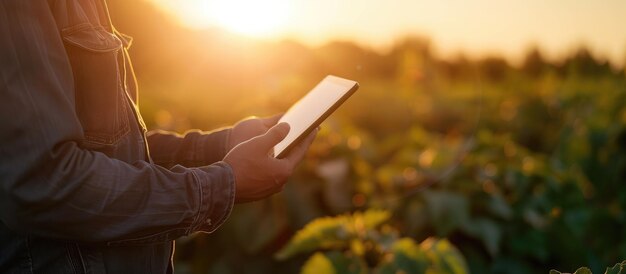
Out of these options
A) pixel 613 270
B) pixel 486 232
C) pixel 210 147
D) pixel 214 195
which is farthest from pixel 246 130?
pixel 486 232

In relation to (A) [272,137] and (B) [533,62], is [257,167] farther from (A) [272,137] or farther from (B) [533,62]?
(B) [533,62]

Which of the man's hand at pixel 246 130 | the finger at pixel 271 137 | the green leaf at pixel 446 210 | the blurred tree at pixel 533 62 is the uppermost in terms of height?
the finger at pixel 271 137

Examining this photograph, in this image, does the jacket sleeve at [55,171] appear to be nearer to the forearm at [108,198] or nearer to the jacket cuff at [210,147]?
the forearm at [108,198]

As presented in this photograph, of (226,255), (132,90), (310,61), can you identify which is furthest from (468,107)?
(132,90)

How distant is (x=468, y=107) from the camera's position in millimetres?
12008

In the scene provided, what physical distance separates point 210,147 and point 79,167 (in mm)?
701

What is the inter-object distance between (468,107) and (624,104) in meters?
4.56

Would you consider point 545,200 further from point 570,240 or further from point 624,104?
point 624,104

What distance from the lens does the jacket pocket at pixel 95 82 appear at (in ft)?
4.56

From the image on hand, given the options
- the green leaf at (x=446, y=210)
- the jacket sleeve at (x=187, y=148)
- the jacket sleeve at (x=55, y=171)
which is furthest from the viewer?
the green leaf at (x=446, y=210)

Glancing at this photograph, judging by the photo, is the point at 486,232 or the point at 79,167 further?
the point at 486,232

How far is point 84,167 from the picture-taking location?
1301 millimetres

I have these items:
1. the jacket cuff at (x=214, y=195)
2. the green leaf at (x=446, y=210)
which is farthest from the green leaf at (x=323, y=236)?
the green leaf at (x=446, y=210)

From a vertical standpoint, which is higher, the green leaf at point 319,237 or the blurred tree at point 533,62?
the green leaf at point 319,237
